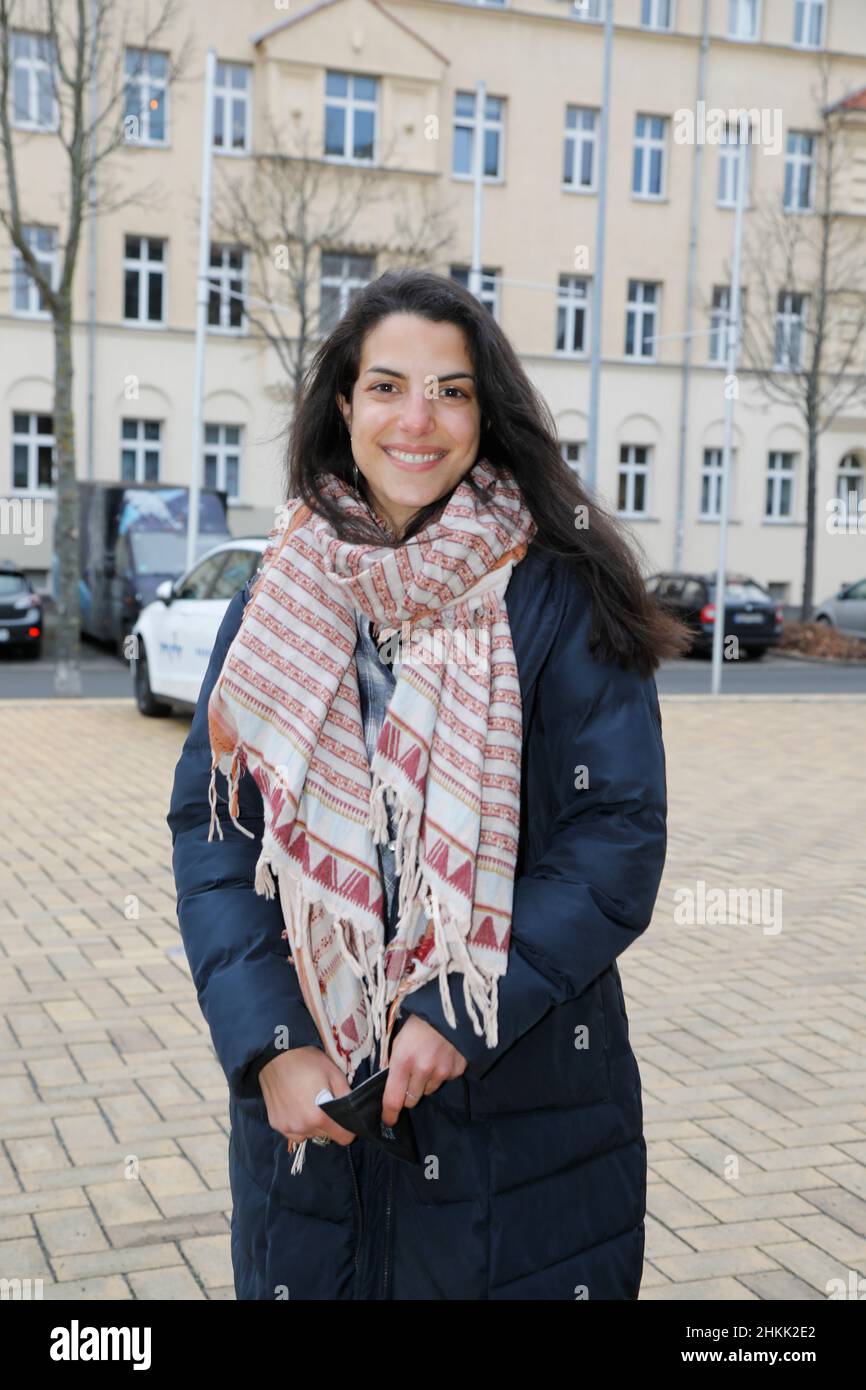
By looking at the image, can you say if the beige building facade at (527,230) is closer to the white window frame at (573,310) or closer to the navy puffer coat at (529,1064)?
the white window frame at (573,310)

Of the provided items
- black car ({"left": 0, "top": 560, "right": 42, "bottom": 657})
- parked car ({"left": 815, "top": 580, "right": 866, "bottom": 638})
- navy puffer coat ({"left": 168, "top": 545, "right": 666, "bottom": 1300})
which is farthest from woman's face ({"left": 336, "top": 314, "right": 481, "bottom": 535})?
parked car ({"left": 815, "top": 580, "right": 866, "bottom": 638})

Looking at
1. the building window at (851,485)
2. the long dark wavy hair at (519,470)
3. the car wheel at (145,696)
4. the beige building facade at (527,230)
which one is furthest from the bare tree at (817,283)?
the long dark wavy hair at (519,470)

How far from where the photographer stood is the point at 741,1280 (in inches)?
142

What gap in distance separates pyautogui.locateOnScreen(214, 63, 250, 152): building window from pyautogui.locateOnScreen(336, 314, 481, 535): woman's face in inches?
1260

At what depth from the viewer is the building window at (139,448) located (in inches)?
1277

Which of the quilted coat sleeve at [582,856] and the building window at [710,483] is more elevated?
the building window at [710,483]

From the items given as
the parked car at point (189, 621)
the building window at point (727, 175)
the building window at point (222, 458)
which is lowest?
the parked car at point (189, 621)

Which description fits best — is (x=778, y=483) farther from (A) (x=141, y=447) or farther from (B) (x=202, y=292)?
(B) (x=202, y=292)

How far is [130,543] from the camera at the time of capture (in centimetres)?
2288

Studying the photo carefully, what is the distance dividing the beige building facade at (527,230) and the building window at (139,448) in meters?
0.05

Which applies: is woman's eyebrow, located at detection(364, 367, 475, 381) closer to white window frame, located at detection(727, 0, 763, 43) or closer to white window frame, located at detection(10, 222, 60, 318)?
white window frame, located at detection(10, 222, 60, 318)

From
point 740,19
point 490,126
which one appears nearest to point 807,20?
point 740,19

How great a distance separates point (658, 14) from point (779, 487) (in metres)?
11.1
